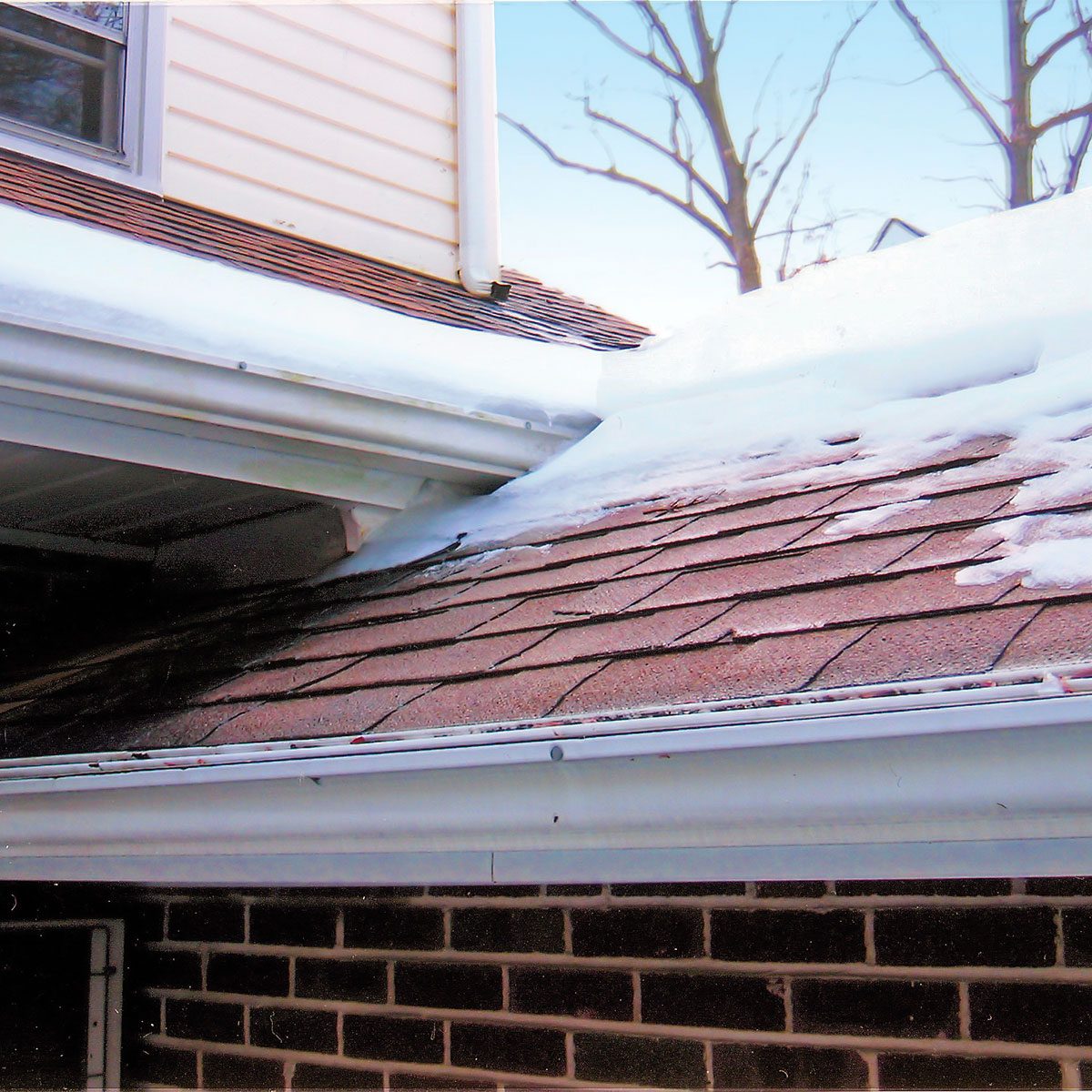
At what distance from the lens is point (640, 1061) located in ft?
7.63

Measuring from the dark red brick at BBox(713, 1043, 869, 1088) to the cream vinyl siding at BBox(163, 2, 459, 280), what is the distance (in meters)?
3.44

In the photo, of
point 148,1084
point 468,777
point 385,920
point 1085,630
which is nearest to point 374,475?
point 385,920

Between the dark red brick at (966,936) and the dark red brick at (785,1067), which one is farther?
the dark red brick at (785,1067)

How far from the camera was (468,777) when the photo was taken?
181cm

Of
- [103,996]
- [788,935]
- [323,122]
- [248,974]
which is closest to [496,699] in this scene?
[788,935]

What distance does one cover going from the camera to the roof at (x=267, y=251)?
3711mm

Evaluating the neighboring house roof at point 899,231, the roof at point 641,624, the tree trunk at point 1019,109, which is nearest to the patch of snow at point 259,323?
the roof at point 641,624

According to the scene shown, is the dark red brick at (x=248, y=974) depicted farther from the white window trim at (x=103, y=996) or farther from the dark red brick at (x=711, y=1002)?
the dark red brick at (x=711, y=1002)

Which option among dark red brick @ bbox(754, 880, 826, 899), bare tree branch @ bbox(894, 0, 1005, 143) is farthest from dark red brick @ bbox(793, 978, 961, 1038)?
bare tree branch @ bbox(894, 0, 1005, 143)

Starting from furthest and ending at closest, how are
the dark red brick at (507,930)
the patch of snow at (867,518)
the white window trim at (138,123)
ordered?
the white window trim at (138,123), the dark red brick at (507,930), the patch of snow at (867,518)

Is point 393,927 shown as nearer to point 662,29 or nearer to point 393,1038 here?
point 393,1038

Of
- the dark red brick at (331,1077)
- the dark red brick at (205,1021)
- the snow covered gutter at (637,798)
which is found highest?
the snow covered gutter at (637,798)

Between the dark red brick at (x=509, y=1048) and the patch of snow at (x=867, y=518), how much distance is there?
1.15m

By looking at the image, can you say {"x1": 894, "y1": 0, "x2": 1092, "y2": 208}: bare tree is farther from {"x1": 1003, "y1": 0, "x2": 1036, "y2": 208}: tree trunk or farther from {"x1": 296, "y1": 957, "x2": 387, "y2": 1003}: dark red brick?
{"x1": 296, "y1": 957, "x2": 387, "y2": 1003}: dark red brick
